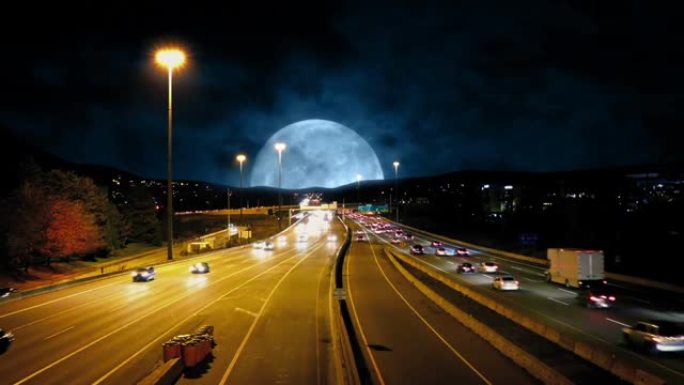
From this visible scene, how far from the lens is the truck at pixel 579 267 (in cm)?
4228

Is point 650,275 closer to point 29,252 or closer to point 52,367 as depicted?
point 52,367

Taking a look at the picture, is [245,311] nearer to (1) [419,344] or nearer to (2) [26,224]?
(1) [419,344]

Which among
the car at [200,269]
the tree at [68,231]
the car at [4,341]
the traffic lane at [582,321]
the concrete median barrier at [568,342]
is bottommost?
the traffic lane at [582,321]

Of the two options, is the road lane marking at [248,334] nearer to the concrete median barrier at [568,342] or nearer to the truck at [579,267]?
the concrete median barrier at [568,342]

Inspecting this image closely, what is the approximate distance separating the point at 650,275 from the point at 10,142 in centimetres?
10953

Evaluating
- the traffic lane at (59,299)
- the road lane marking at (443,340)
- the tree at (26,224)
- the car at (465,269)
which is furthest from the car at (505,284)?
the tree at (26,224)

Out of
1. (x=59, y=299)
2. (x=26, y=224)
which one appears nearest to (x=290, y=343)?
(x=59, y=299)

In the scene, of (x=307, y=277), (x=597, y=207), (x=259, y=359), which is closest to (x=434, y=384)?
(x=259, y=359)

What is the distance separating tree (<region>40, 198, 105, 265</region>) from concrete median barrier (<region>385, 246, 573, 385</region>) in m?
49.6

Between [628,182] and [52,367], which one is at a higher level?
[628,182]

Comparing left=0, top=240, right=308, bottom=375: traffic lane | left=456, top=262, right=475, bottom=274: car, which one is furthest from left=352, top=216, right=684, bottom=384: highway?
left=0, top=240, right=308, bottom=375: traffic lane

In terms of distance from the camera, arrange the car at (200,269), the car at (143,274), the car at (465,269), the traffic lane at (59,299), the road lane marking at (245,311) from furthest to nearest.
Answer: the car at (465,269) → the car at (200,269) → the car at (143,274) → the road lane marking at (245,311) → the traffic lane at (59,299)

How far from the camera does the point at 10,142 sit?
111m

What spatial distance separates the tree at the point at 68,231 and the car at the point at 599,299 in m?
57.4
